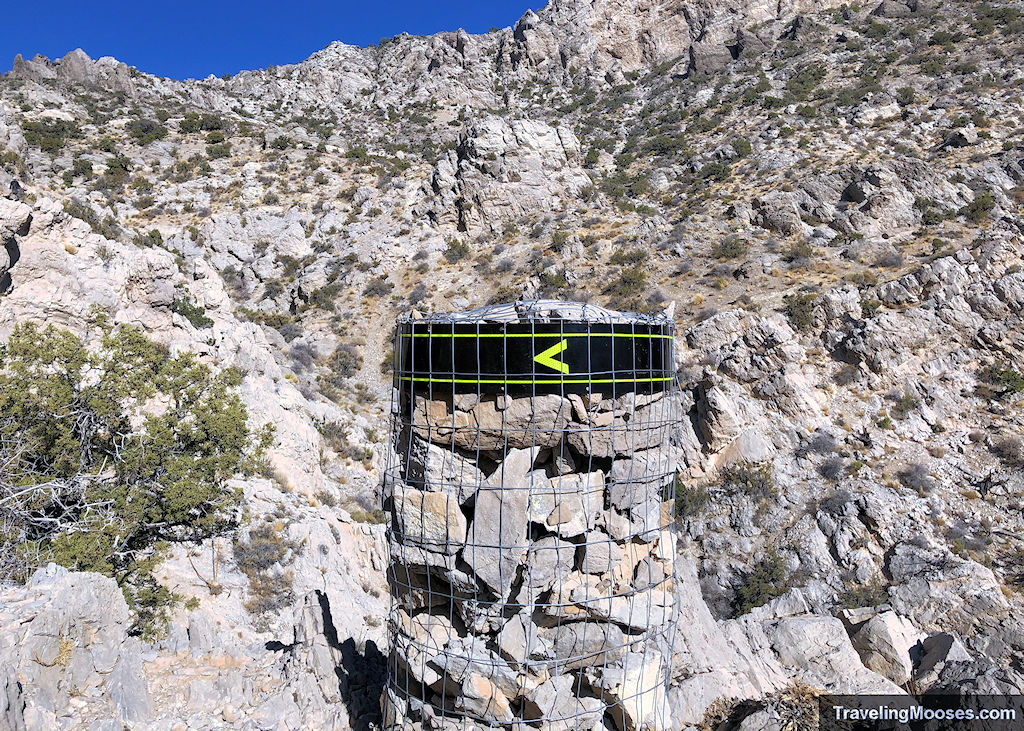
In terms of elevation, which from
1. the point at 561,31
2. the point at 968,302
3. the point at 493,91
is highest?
the point at 561,31

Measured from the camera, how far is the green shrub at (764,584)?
10.3 meters

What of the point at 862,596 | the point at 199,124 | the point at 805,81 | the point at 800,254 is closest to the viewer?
the point at 862,596

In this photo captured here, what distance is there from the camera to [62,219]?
11.0 m

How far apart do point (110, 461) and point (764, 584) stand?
11.4 metres

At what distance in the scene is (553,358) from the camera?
3.17 m

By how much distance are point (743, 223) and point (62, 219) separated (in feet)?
66.2

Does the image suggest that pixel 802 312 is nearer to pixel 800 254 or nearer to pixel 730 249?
pixel 800 254

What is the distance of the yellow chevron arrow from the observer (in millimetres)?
3158

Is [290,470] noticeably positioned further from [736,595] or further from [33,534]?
[736,595]

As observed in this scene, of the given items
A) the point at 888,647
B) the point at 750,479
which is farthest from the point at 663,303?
the point at 888,647

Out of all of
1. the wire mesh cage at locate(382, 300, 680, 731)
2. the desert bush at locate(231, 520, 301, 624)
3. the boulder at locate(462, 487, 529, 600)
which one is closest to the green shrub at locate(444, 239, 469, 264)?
→ the desert bush at locate(231, 520, 301, 624)

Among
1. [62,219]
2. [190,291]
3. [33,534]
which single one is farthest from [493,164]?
[33,534]

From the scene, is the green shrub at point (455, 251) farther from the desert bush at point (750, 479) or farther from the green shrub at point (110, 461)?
the green shrub at point (110, 461)

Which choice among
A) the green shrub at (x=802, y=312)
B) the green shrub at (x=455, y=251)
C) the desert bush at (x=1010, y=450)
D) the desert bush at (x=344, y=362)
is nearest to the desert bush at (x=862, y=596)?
the desert bush at (x=1010, y=450)
